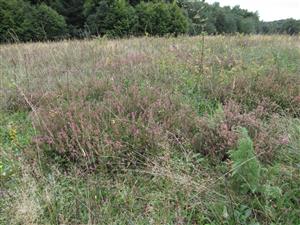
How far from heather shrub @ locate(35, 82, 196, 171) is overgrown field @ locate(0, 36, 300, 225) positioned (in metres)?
0.01

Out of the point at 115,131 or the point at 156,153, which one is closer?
the point at 156,153

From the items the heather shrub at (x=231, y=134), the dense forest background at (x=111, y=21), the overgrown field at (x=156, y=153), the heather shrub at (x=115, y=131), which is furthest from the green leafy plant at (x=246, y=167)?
the dense forest background at (x=111, y=21)

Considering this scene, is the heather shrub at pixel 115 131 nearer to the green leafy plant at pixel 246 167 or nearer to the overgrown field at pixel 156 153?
the overgrown field at pixel 156 153

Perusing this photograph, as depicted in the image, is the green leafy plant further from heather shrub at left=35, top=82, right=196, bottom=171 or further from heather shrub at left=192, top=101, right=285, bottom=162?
heather shrub at left=35, top=82, right=196, bottom=171

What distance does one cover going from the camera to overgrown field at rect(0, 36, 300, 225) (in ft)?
7.48

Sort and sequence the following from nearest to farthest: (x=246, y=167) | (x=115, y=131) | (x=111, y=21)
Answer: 1. (x=246, y=167)
2. (x=115, y=131)
3. (x=111, y=21)

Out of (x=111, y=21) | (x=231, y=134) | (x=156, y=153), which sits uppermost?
(x=111, y=21)

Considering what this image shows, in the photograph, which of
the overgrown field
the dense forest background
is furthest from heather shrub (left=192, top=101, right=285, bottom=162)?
the dense forest background

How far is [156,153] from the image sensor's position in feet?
9.63

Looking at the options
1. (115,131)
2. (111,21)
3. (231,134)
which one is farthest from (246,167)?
(111,21)

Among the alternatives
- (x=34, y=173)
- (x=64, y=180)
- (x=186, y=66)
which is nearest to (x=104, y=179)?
(x=64, y=180)

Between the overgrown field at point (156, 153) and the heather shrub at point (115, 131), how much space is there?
0.04 feet

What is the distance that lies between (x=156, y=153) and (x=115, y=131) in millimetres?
442

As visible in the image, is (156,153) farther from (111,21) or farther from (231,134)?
(111,21)
